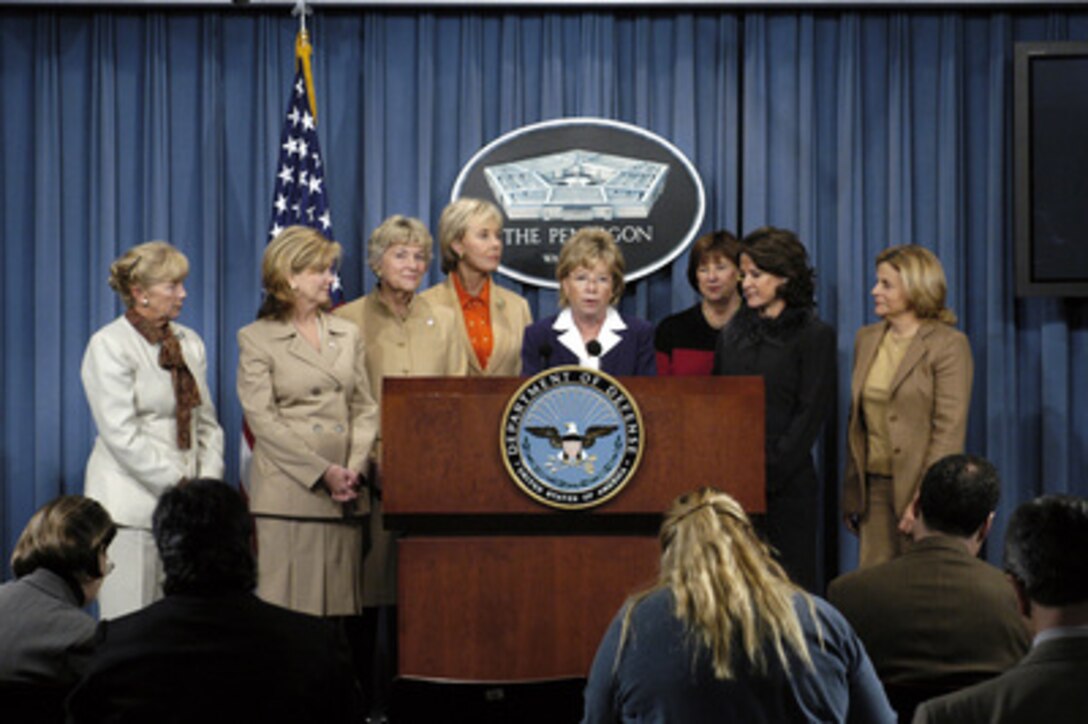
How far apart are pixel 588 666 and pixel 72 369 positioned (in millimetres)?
3734

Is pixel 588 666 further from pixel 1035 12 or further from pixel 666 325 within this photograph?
pixel 1035 12

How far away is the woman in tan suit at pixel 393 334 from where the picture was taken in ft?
18.4

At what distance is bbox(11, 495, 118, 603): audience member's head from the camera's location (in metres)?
3.51

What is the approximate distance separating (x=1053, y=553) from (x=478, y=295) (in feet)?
12.8

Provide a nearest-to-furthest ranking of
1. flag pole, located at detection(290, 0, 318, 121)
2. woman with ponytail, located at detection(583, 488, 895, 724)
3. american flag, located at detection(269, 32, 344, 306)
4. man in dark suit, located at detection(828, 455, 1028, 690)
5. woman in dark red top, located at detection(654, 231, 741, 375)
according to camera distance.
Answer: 1. woman with ponytail, located at detection(583, 488, 895, 724)
2. man in dark suit, located at detection(828, 455, 1028, 690)
3. woman in dark red top, located at detection(654, 231, 741, 375)
4. american flag, located at detection(269, 32, 344, 306)
5. flag pole, located at detection(290, 0, 318, 121)

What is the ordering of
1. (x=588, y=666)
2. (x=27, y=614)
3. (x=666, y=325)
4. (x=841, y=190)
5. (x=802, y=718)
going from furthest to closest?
1. (x=841, y=190)
2. (x=666, y=325)
3. (x=588, y=666)
4. (x=27, y=614)
5. (x=802, y=718)

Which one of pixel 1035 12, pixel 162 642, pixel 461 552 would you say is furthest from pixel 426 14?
pixel 162 642

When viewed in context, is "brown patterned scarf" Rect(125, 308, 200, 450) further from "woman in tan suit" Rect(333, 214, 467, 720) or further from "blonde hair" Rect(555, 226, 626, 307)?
"blonde hair" Rect(555, 226, 626, 307)

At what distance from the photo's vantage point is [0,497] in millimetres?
7004

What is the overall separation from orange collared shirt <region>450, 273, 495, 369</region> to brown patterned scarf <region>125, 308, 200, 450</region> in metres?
1.07

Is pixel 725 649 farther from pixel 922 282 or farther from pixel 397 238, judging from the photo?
pixel 922 282

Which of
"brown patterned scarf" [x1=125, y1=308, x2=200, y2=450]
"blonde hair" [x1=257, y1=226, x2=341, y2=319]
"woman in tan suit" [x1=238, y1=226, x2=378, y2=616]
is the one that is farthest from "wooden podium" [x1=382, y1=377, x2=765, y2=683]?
"brown patterned scarf" [x1=125, y1=308, x2=200, y2=450]

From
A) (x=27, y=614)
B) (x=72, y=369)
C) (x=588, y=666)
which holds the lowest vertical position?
(x=588, y=666)

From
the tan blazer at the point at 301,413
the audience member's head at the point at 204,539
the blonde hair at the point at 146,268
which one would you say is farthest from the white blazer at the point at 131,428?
the audience member's head at the point at 204,539
